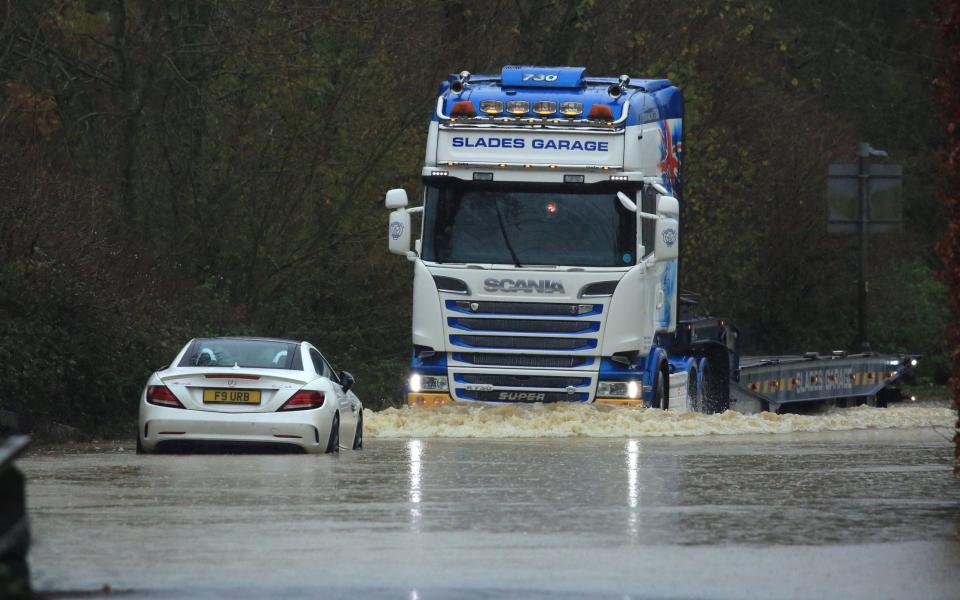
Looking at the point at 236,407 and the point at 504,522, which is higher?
the point at 236,407

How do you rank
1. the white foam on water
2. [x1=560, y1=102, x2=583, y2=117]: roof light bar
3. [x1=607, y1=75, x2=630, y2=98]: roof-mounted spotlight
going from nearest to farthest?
the white foam on water < [x1=560, y1=102, x2=583, y2=117]: roof light bar < [x1=607, y1=75, x2=630, y2=98]: roof-mounted spotlight

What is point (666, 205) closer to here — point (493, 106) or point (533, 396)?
point (493, 106)

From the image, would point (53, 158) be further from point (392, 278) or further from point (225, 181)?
point (392, 278)

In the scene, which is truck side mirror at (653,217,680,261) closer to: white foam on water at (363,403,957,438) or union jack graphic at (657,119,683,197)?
union jack graphic at (657,119,683,197)

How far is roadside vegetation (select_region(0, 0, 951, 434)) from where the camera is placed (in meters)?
25.3

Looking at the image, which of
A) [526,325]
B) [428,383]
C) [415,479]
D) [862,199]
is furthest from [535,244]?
[862,199]

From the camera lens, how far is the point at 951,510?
13.8m

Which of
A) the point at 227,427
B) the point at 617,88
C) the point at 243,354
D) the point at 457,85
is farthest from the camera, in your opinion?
the point at 457,85

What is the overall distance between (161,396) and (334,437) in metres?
1.70

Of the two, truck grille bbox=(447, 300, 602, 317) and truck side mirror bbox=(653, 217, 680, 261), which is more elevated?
truck side mirror bbox=(653, 217, 680, 261)

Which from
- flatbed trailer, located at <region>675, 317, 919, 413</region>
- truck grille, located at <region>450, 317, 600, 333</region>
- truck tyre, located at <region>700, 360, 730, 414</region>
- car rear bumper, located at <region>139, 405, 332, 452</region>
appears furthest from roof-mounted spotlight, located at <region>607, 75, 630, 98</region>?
car rear bumper, located at <region>139, 405, 332, 452</region>

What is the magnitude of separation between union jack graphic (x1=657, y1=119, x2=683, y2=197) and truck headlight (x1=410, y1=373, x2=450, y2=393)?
144 inches

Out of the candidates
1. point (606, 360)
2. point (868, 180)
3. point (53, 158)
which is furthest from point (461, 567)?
point (868, 180)

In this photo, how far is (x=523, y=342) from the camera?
2433cm
